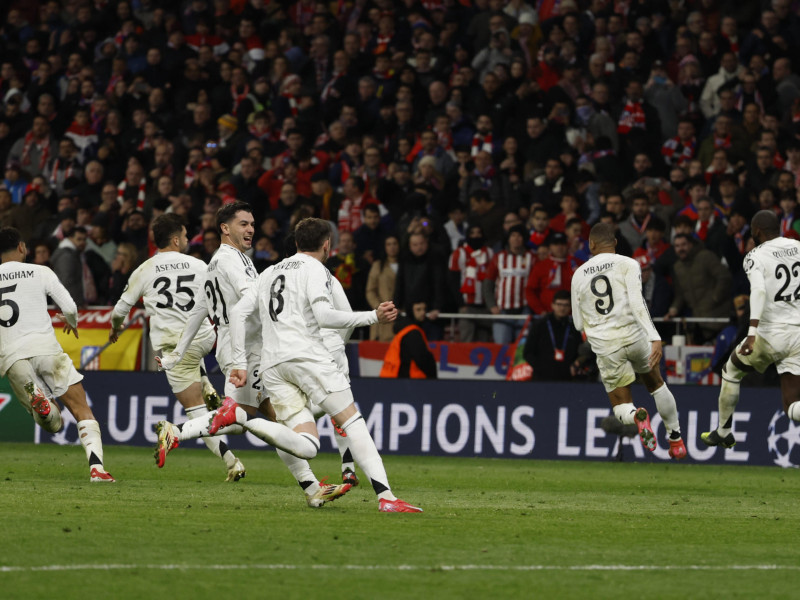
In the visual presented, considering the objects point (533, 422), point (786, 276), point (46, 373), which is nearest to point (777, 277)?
point (786, 276)

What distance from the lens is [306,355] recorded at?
9250 millimetres

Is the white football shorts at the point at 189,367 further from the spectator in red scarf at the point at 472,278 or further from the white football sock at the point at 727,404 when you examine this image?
the spectator in red scarf at the point at 472,278

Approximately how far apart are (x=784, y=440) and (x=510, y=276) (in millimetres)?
4230

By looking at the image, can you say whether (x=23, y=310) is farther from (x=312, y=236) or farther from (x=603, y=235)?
(x=603, y=235)

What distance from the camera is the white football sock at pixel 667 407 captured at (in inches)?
514

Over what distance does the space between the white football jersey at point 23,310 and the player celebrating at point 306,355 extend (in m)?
3.59

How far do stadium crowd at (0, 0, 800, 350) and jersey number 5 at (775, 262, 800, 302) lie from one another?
4017 millimetres

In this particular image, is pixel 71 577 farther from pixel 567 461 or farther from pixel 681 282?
pixel 681 282

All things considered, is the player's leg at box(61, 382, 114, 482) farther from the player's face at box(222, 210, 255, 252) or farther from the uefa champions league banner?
the uefa champions league banner

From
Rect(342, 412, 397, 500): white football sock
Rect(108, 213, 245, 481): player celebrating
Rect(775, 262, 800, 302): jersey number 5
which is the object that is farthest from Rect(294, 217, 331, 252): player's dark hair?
Rect(775, 262, 800, 302): jersey number 5

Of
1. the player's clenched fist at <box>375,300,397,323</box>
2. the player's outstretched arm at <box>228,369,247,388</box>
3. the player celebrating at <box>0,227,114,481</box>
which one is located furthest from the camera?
the player celebrating at <box>0,227,114,481</box>

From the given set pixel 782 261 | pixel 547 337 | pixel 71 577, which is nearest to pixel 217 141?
pixel 547 337

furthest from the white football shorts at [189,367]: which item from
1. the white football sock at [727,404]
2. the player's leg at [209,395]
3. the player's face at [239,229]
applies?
the white football sock at [727,404]

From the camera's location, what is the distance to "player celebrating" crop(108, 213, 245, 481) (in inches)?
507
